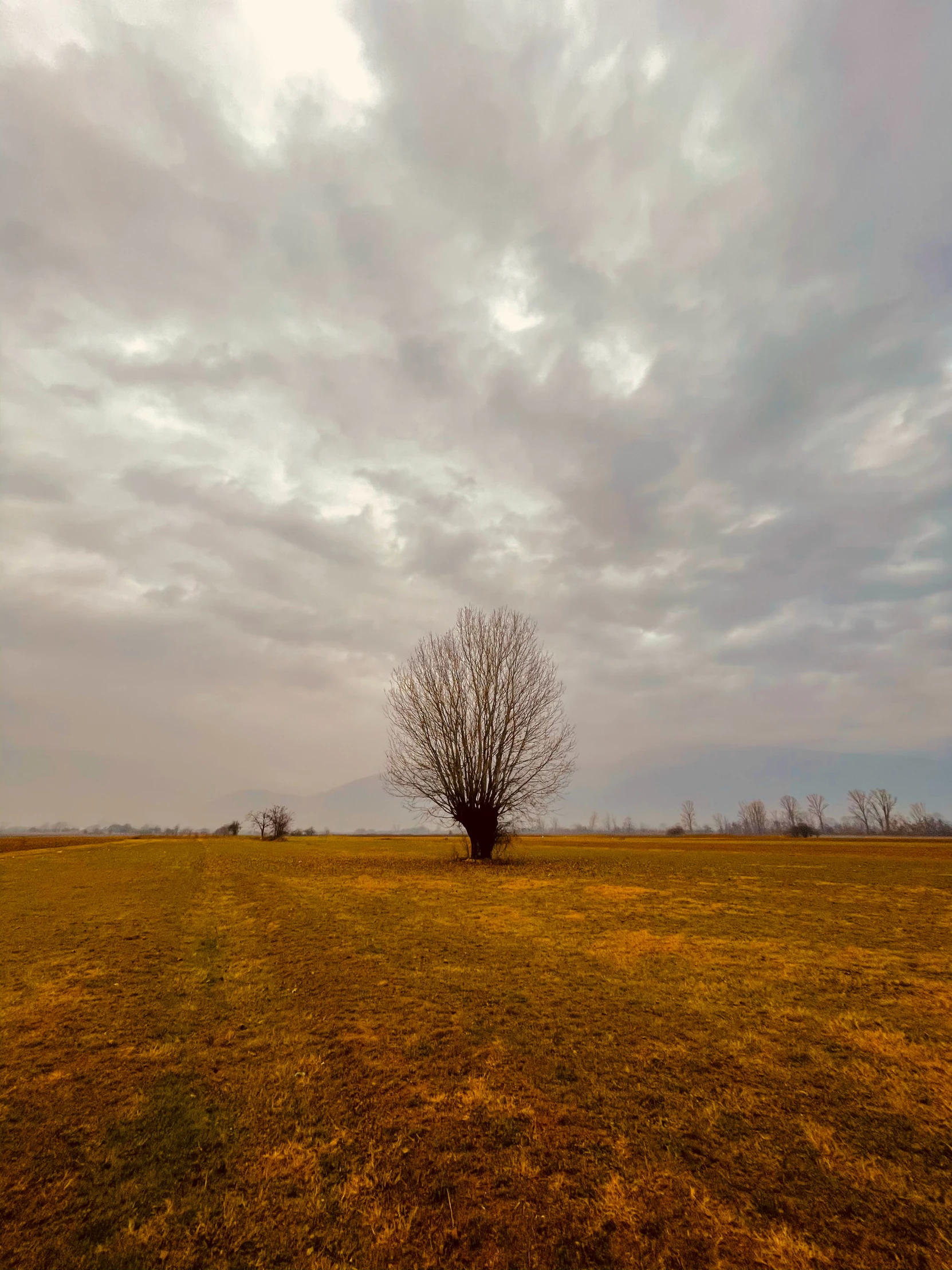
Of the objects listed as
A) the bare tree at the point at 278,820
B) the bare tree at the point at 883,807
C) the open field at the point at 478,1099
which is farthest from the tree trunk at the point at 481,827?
the bare tree at the point at 883,807

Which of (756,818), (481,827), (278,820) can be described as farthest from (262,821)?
(756,818)

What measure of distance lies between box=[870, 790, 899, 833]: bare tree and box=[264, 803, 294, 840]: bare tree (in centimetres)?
17469

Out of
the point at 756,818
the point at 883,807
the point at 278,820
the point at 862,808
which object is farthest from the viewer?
the point at 756,818

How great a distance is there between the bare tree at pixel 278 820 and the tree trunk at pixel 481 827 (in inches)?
1946

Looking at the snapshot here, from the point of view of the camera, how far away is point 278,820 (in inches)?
2849

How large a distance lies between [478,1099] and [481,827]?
2638 cm

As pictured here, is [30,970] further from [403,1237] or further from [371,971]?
[403,1237]

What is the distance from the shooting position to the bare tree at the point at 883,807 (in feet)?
536

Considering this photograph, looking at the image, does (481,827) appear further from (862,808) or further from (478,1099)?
(862,808)

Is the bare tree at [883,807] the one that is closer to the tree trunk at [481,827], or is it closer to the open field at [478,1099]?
the tree trunk at [481,827]

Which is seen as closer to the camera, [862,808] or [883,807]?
[883,807]

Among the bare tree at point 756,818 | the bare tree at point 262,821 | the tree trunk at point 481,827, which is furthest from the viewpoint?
the bare tree at point 756,818

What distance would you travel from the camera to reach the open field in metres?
3.59

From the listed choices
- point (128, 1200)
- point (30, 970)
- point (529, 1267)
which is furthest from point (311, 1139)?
point (30, 970)
